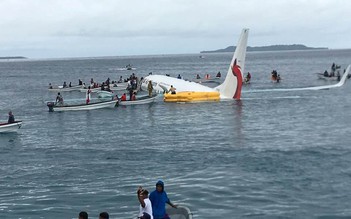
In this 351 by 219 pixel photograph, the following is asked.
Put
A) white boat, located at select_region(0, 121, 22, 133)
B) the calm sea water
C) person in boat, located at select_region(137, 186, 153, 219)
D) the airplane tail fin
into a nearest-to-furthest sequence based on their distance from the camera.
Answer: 1. person in boat, located at select_region(137, 186, 153, 219)
2. the calm sea water
3. white boat, located at select_region(0, 121, 22, 133)
4. the airplane tail fin

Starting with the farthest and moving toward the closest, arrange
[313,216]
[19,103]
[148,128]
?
[19,103]
[148,128]
[313,216]

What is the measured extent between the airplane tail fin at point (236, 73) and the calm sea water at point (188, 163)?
27.0ft

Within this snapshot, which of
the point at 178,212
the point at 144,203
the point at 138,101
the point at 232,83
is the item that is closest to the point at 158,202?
the point at 144,203

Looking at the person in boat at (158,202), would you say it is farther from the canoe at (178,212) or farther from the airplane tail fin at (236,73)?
the airplane tail fin at (236,73)

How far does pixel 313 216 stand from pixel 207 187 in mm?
6616

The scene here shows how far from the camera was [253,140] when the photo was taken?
40125mm

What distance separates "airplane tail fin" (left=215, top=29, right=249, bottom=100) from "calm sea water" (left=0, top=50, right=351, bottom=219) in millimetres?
8219

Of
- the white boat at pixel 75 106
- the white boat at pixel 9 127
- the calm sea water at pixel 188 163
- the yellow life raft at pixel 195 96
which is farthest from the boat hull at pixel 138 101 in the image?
the white boat at pixel 9 127

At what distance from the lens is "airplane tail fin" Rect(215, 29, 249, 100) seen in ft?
215

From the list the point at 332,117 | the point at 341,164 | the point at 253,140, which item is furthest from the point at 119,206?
the point at 332,117

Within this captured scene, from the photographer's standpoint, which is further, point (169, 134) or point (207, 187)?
point (169, 134)

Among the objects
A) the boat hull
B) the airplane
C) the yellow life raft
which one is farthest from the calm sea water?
the yellow life raft

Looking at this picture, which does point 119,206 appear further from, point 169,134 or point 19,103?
point 19,103

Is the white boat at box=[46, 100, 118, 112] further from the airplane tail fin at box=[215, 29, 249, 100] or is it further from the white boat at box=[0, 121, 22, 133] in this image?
the airplane tail fin at box=[215, 29, 249, 100]
